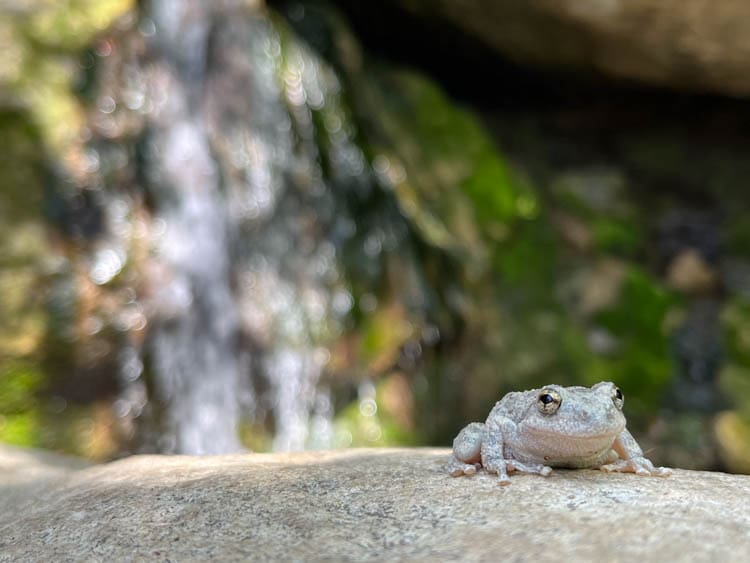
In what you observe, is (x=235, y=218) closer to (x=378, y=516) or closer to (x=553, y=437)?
(x=553, y=437)

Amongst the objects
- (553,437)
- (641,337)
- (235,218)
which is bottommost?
(553,437)

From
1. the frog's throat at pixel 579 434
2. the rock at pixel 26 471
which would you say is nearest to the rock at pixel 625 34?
the frog's throat at pixel 579 434

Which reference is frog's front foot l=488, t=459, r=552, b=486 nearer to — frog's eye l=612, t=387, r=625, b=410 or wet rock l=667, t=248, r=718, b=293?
frog's eye l=612, t=387, r=625, b=410

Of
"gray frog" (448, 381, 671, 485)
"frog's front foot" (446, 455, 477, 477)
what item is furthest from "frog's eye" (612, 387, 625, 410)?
"frog's front foot" (446, 455, 477, 477)

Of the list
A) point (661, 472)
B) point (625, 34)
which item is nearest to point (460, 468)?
point (661, 472)

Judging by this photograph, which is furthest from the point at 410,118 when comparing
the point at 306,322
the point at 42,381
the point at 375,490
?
the point at 375,490

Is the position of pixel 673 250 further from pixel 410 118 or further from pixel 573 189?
pixel 410 118
